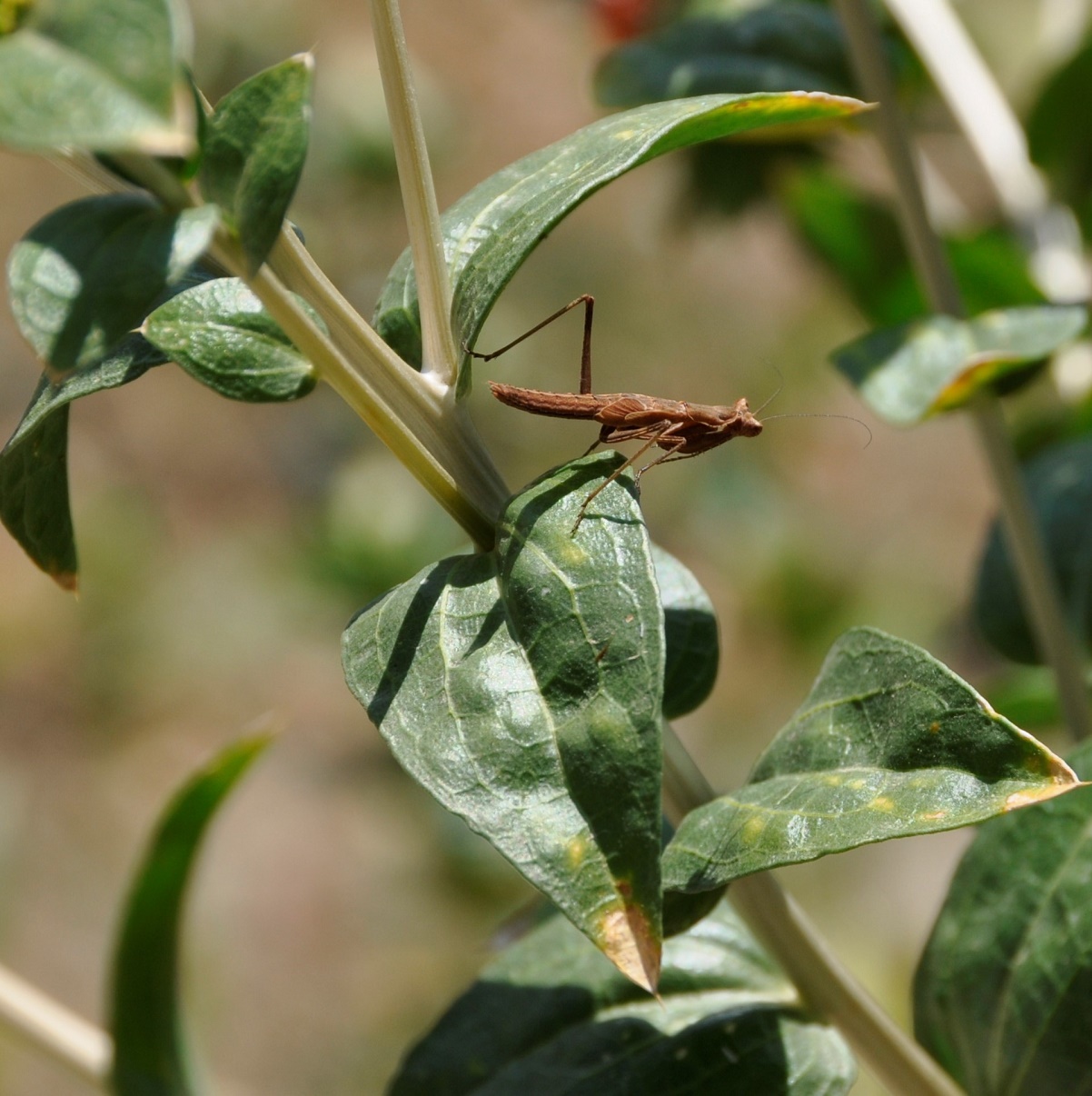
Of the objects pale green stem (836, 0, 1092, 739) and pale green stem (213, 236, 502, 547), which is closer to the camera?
pale green stem (213, 236, 502, 547)

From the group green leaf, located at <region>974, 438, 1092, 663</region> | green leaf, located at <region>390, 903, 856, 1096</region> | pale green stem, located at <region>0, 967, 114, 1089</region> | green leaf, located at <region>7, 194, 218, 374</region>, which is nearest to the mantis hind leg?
green leaf, located at <region>7, 194, 218, 374</region>

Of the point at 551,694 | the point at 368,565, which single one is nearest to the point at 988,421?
the point at 551,694

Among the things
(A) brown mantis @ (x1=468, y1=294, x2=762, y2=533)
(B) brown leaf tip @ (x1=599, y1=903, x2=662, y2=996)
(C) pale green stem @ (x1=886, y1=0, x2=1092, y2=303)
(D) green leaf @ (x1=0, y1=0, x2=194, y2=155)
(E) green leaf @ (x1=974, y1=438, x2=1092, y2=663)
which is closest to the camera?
Result: (D) green leaf @ (x1=0, y1=0, x2=194, y2=155)

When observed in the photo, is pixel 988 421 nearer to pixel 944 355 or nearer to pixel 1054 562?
pixel 944 355

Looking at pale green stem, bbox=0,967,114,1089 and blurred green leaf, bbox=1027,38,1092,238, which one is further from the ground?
blurred green leaf, bbox=1027,38,1092,238

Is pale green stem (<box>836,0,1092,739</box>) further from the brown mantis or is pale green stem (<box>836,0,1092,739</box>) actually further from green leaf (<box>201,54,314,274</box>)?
green leaf (<box>201,54,314,274</box>)

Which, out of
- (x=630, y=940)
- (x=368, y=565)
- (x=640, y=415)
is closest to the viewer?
(x=630, y=940)
